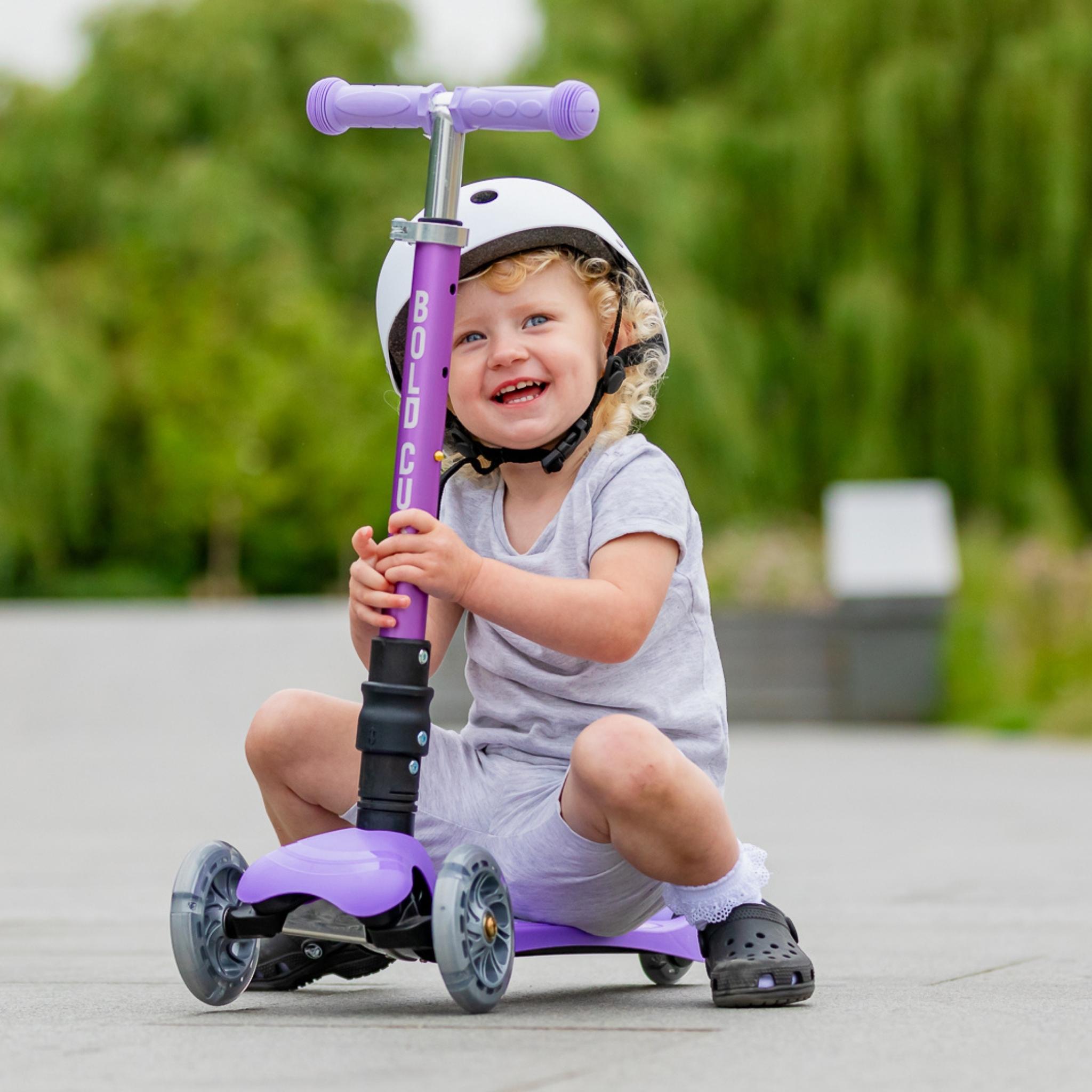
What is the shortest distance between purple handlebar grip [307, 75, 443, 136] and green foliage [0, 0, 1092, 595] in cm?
1157

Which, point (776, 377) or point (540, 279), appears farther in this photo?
point (776, 377)

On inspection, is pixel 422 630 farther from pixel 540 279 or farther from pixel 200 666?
pixel 200 666

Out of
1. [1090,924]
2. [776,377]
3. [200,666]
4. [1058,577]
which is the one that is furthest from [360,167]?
[1090,924]

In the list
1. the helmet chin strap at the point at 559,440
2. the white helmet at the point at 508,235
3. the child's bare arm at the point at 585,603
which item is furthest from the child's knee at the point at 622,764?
the white helmet at the point at 508,235

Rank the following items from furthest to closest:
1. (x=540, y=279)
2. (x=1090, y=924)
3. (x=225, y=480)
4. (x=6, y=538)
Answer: (x=225, y=480) → (x=6, y=538) → (x=1090, y=924) → (x=540, y=279)

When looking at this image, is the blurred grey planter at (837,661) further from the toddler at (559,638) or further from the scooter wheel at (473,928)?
the scooter wheel at (473,928)

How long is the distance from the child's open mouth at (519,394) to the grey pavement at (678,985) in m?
0.80

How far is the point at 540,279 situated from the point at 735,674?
7997 millimetres

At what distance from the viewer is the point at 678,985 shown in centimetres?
265

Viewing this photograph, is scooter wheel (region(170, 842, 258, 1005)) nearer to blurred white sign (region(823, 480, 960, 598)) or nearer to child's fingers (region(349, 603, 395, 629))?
child's fingers (region(349, 603, 395, 629))

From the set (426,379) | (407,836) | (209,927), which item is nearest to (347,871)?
(407,836)

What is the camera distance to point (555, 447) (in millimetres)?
2486

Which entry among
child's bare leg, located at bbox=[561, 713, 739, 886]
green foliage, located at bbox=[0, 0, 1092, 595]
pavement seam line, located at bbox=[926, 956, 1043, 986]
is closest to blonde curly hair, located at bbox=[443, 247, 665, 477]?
child's bare leg, located at bbox=[561, 713, 739, 886]

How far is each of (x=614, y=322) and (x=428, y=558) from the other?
0.60m
